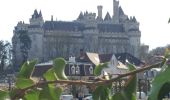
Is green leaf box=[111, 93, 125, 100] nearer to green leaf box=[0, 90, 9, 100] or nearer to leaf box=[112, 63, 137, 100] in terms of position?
leaf box=[112, 63, 137, 100]

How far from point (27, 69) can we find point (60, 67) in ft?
0.17

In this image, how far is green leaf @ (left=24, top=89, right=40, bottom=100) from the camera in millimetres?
706

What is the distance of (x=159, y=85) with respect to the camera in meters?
0.59

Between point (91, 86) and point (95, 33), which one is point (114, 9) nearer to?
point (95, 33)

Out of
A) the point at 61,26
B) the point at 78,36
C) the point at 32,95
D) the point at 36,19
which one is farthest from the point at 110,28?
the point at 32,95

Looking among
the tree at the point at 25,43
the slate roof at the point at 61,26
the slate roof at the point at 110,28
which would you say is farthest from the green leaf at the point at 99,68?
the slate roof at the point at 110,28

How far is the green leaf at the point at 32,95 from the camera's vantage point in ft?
2.32

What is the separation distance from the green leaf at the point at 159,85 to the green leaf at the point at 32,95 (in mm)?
190

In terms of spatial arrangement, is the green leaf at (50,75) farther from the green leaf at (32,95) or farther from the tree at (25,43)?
the tree at (25,43)

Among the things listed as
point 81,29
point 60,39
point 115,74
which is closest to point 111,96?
point 115,74

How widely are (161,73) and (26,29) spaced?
3263 inches

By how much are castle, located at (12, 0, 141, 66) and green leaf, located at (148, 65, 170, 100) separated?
7313 centimetres

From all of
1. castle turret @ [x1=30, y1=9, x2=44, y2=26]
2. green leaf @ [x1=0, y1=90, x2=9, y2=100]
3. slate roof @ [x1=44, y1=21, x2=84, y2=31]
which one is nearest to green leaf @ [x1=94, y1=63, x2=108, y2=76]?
green leaf @ [x1=0, y1=90, x2=9, y2=100]

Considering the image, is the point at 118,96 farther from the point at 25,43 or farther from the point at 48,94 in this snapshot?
the point at 25,43
